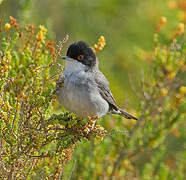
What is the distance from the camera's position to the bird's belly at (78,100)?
11.3 feet

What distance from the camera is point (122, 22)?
7441mm

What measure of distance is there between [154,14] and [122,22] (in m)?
0.65

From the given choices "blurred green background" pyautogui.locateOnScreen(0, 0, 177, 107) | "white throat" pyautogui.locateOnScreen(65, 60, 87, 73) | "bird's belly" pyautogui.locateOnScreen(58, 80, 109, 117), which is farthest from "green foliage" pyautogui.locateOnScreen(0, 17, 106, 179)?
"blurred green background" pyautogui.locateOnScreen(0, 0, 177, 107)

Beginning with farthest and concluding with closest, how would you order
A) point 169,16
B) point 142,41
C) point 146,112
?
point 142,41
point 169,16
point 146,112

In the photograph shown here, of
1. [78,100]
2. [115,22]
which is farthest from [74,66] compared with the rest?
[115,22]

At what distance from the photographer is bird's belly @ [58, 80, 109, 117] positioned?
344 cm

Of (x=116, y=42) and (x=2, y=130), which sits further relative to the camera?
(x=116, y=42)

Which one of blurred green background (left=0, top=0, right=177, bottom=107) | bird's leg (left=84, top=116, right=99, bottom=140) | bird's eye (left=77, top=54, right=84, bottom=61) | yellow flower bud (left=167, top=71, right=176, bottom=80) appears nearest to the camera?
bird's leg (left=84, top=116, right=99, bottom=140)

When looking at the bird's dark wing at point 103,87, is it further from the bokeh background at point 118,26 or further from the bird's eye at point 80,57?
the bokeh background at point 118,26

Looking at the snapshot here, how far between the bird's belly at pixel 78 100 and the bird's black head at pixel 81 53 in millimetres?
356

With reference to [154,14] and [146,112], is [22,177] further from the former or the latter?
[154,14]

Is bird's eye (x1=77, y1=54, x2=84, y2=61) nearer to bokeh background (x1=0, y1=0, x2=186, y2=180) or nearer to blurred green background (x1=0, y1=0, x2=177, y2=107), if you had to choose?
bokeh background (x1=0, y1=0, x2=186, y2=180)

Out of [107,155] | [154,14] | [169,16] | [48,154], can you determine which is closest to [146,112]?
[107,155]

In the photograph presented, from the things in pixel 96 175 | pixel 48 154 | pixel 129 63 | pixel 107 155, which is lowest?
pixel 48 154
